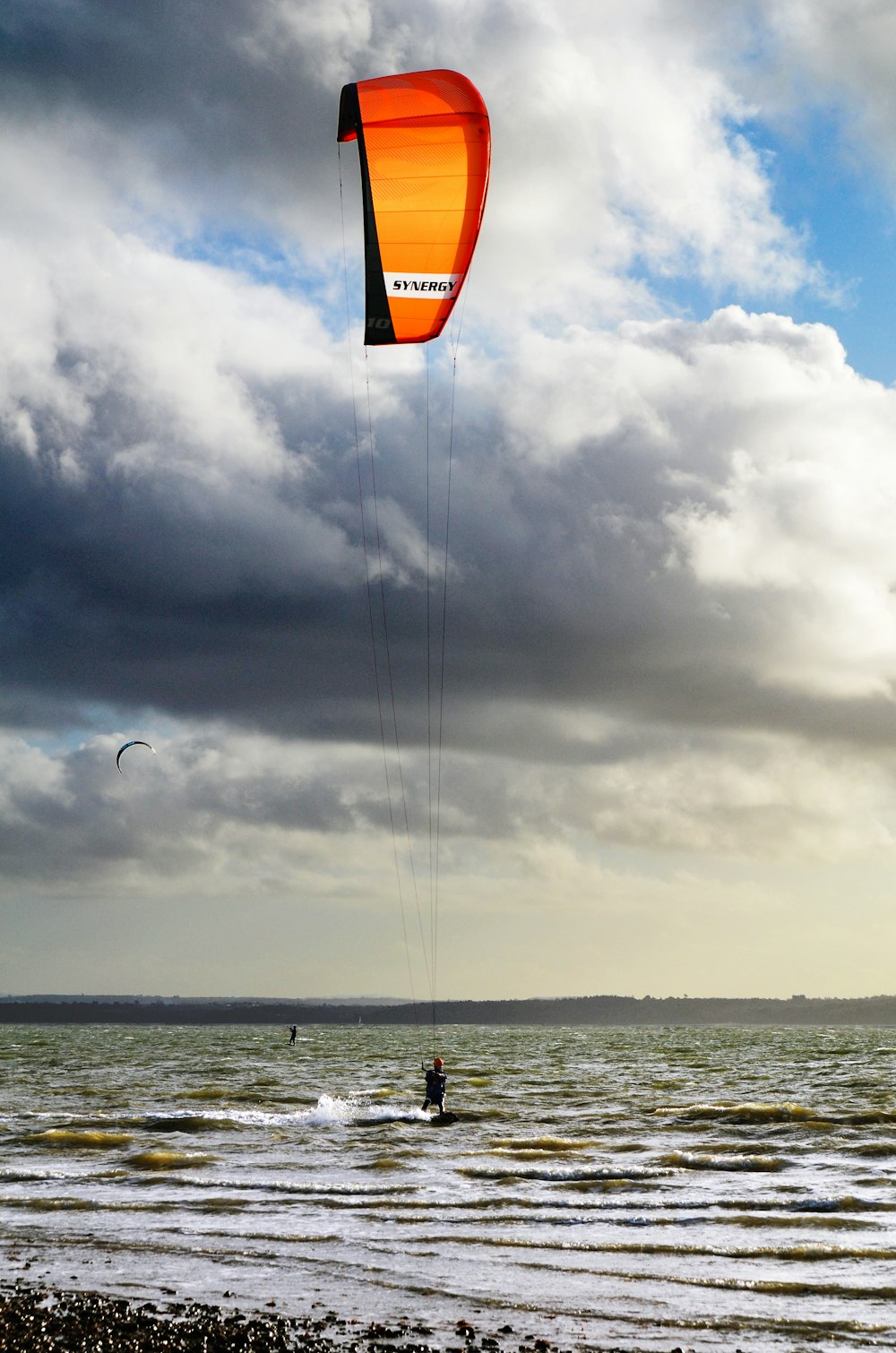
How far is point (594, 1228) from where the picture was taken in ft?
52.3

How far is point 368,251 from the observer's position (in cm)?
1962

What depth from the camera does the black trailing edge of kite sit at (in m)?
19.3

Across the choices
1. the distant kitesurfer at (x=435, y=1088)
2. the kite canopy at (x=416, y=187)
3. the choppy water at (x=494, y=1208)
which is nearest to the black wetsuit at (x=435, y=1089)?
the distant kitesurfer at (x=435, y=1088)

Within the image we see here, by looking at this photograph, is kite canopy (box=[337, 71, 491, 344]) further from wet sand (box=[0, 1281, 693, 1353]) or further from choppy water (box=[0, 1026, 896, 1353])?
wet sand (box=[0, 1281, 693, 1353])

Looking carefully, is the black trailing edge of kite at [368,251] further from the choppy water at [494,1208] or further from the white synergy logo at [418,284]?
the choppy water at [494,1208]

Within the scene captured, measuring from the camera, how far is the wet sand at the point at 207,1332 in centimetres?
1011

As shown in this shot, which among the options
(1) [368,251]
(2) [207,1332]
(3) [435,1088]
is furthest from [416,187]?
(3) [435,1088]

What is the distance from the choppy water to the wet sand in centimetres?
39

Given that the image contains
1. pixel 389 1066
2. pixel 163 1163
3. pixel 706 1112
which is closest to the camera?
pixel 163 1163

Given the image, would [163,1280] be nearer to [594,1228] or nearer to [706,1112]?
[594,1228]

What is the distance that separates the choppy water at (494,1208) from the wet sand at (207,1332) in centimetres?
39

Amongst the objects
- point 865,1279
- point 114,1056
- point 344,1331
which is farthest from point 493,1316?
point 114,1056

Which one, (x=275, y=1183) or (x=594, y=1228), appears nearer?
(x=594, y=1228)

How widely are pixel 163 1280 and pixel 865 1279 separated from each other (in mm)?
8305
